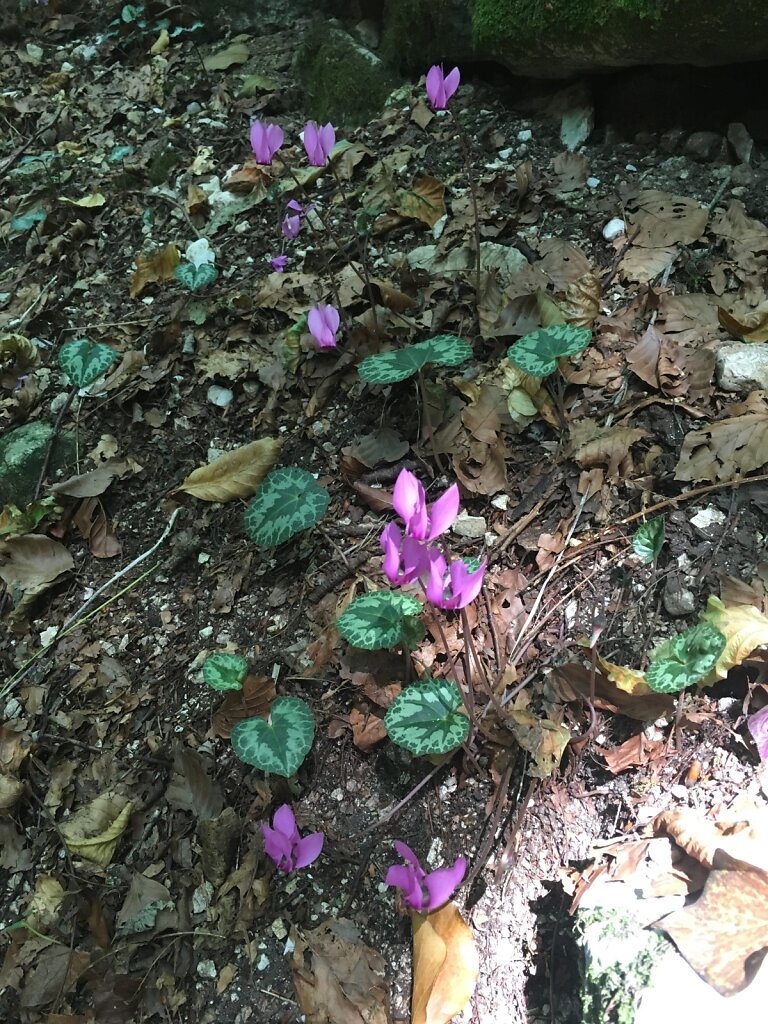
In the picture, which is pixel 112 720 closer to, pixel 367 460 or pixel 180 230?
pixel 367 460

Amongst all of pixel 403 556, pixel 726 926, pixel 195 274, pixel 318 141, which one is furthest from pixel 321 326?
pixel 726 926

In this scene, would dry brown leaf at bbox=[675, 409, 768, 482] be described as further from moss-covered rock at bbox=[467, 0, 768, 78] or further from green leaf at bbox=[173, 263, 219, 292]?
green leaf at bbox=[173, 263, 219, 292]

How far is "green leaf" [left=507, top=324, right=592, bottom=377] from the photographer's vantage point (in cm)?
176

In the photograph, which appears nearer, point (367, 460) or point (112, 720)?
point (112, 720)

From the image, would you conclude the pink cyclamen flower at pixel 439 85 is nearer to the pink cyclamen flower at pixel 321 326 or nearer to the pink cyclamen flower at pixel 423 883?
the pink cyclamen flower at pixel 321 326

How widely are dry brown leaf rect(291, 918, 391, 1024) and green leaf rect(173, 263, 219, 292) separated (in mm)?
1933

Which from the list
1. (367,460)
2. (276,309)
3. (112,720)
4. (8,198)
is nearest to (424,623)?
(367,460)

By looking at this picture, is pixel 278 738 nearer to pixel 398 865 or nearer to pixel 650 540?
pixel 398 865

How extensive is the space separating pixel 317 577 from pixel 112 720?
23.4 inches

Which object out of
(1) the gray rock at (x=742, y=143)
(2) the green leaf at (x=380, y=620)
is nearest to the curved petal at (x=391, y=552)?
(2) the green leaf at (x=380, y=620)

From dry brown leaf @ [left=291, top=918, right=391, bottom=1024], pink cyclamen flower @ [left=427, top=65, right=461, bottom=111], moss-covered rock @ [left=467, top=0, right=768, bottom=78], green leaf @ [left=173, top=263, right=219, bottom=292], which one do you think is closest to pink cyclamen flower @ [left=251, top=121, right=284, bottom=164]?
pink cyclamen flower @ [left=427, top=65, right=461, bottom=111]

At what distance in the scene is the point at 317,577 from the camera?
6.21 ft

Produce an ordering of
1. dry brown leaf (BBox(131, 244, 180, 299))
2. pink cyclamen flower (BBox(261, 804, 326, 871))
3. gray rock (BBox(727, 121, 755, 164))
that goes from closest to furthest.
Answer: pink cyclamen flower (BBox(261, 804, 326, 871))
gray rock (BBox(727, 121, 755, 164))
dry brown leaf (BBox(131, 244, 180, 299))

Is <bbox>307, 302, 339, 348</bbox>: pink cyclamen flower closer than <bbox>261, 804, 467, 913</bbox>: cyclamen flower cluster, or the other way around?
Result: <bbox>261, 804, 467, 913</bbox>: cyclamen flower cluster
